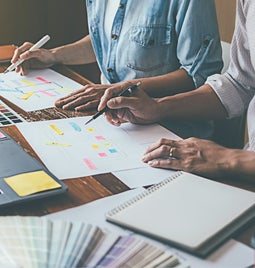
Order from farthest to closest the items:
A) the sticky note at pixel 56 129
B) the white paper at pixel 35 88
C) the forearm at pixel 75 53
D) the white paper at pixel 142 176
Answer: the forearm at pixel 75 53 → the white paper at pixel 35 88 → the sticky note at pixel 56 129 → the white paper at pixel 142 176

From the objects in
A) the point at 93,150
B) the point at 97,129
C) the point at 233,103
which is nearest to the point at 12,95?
the point at 97,129

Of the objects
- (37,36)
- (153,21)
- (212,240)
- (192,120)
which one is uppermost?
(153,21)

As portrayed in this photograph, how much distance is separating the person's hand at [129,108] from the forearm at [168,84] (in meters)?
0.17

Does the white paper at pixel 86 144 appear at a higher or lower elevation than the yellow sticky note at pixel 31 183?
lower

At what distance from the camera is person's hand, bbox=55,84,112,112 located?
1.48 m

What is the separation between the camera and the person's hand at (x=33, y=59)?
1781 millimetres

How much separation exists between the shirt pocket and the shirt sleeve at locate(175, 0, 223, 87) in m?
0.05

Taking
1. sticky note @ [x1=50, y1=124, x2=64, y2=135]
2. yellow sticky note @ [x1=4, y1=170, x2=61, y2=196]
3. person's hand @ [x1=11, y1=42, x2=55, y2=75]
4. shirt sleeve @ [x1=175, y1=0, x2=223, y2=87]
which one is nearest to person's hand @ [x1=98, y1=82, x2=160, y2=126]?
sticky note @ [x1=50, y1=124, x2=64, y2=135]

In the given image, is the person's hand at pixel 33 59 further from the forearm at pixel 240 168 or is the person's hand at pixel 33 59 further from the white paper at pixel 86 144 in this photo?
the forearm at pixel 240 168

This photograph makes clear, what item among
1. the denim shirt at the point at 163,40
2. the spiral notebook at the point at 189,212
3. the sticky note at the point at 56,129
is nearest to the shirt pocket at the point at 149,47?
the denim shirt at the point at 163,40

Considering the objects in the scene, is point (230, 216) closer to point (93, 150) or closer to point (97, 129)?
point (93, 150)

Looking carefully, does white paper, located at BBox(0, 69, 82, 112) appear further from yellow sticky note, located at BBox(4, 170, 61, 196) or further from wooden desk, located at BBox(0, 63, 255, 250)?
yellow sticky note, located at BBox(4, 170, 61, 196)

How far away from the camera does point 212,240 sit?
881 millimetres

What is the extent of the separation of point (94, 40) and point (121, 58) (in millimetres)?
184
